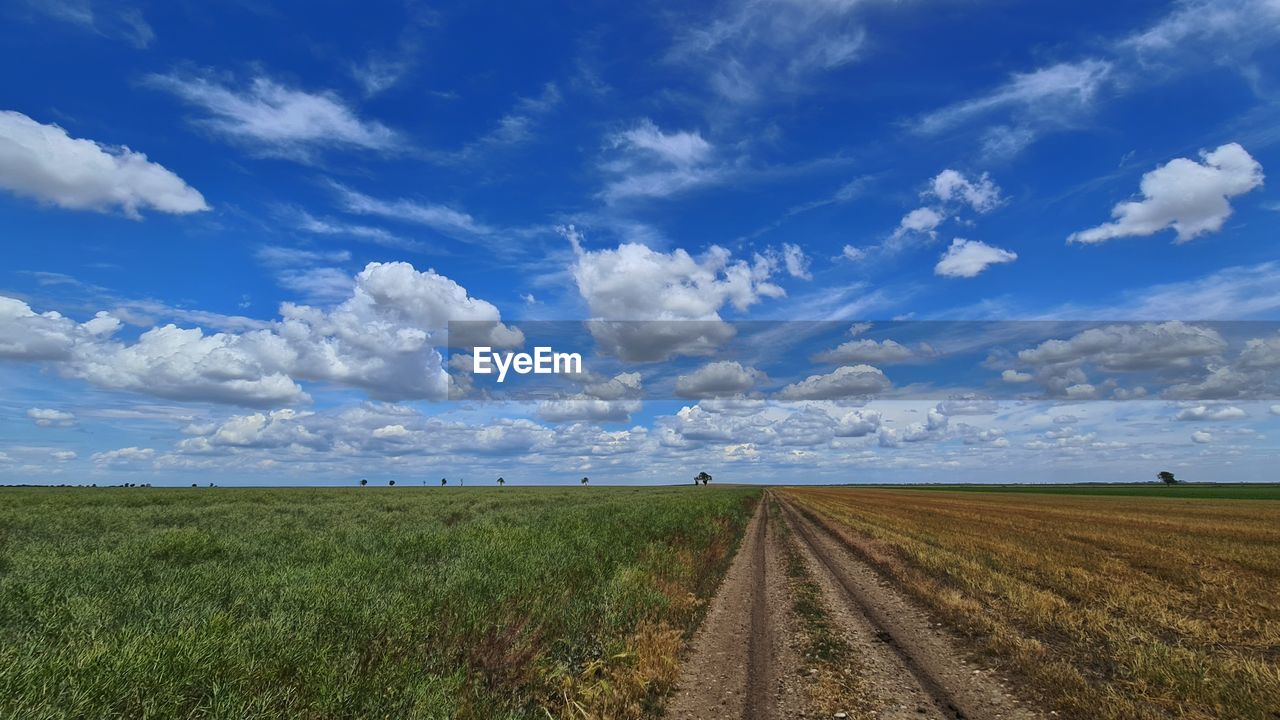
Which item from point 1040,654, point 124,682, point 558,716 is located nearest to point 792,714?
point 558,716

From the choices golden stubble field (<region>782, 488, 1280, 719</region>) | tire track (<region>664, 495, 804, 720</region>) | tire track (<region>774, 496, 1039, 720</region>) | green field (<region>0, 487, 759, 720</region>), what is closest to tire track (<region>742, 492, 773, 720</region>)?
tire track (<region>664, 495, 804, 720</region>)

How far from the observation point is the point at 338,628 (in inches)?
286

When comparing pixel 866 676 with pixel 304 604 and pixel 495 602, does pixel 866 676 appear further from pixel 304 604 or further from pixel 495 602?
pixel 304 604

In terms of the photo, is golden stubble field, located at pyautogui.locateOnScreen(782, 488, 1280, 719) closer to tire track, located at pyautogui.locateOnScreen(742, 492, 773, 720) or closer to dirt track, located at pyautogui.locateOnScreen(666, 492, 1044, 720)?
dirt track, located at pyautogui.locateOnScreen(666, 492, 1044, 720)

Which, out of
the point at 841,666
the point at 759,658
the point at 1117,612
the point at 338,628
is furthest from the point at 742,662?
the point at 1117,612

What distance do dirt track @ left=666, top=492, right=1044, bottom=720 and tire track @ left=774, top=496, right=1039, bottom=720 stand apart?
17 millimetres

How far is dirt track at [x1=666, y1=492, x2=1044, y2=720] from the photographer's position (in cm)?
736

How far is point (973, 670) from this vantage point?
8750 millimetres

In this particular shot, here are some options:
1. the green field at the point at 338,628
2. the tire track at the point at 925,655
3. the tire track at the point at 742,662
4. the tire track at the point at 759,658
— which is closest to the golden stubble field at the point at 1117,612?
the tire track at the point at 925,655

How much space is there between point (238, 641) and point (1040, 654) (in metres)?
11.6

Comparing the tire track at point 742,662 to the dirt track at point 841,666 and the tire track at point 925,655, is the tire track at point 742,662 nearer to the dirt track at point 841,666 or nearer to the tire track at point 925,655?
the dirt track at point 841,666

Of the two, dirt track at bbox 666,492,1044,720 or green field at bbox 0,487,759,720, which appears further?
dirt track at bbox 666,492,1044,720

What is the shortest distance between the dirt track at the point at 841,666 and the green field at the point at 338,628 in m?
0.73

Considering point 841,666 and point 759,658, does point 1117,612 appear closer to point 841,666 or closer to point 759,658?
point 841,666
